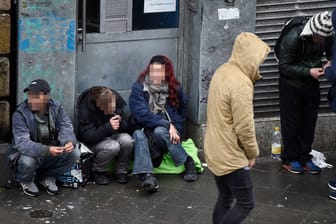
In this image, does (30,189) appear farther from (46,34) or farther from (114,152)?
(46,34)

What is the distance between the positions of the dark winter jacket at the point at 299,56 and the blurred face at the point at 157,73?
3.81 feet

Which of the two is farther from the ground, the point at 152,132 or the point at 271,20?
the point at 271,20

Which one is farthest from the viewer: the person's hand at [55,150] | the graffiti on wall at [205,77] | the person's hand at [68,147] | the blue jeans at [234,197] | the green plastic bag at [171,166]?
the graffiti on wall at [205,77]

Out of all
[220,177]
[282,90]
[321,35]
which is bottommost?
[220,177]

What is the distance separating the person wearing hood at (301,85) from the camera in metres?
8.55

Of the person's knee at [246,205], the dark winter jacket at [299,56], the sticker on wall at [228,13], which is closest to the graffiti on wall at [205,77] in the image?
the sticker on wall at [228,13]

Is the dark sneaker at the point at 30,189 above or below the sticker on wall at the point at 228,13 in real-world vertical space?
below

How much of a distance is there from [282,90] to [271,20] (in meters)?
0.84

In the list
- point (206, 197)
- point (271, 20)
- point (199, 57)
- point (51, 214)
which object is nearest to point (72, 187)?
point (51, 214)

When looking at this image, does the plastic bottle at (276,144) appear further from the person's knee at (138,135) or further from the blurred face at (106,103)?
the blurred face at (106,103)

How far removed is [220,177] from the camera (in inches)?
271

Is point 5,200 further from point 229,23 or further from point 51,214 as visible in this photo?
point 229,23

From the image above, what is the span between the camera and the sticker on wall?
909 centimetres

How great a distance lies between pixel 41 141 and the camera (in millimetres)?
8180
